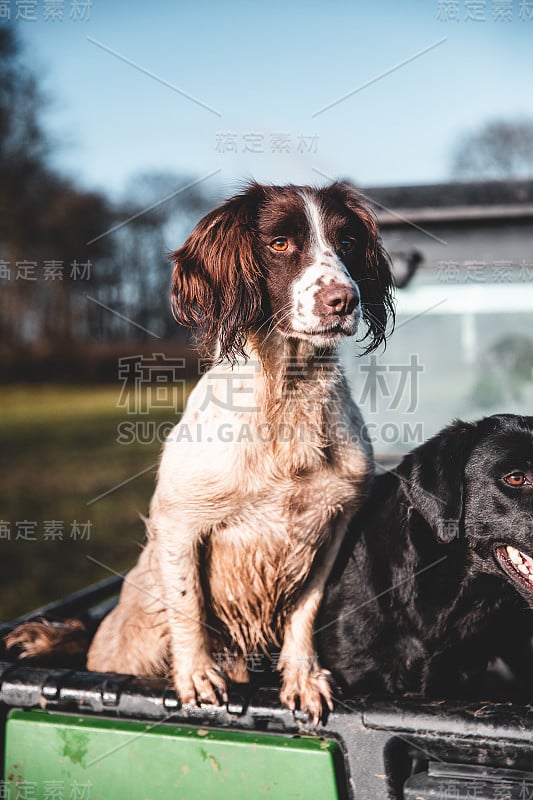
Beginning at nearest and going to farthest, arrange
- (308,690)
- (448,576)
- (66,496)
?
(308,690), (448,576), (66,496)

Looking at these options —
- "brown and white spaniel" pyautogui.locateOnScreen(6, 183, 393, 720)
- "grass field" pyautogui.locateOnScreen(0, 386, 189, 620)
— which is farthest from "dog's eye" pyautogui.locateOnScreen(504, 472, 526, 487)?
"grass field" pyautogui.locateOnScreen(0, 386, 189, 620)

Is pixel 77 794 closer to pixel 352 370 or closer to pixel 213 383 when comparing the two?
pixel 213 383

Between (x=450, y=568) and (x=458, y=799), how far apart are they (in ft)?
2.03

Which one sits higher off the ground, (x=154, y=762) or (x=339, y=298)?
(x=339, y=298)

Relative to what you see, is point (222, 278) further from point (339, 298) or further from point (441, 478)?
point (441, 478)

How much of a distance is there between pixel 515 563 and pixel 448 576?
0.19m

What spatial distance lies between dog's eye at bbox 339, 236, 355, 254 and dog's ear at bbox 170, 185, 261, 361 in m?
0.25

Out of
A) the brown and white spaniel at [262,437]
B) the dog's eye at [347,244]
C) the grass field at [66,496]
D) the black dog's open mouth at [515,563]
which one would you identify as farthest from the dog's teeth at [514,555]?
the grass field at [66,496]

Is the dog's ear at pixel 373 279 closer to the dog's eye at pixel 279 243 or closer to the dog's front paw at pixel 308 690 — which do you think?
the dog's eye at pixel 279 243

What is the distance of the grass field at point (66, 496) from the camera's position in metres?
6.23

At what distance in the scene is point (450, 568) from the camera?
6.72ft

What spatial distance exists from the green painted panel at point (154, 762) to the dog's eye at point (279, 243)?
126 cm

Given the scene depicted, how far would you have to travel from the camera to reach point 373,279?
7.61ft

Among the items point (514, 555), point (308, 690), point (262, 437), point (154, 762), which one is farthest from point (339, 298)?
point (154, 762)
